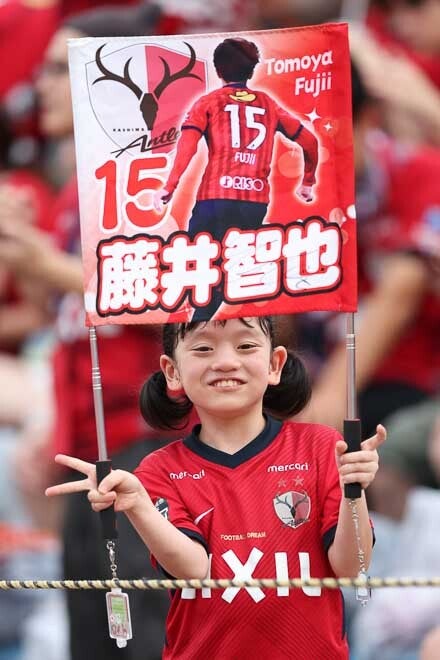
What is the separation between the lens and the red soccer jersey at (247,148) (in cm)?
281

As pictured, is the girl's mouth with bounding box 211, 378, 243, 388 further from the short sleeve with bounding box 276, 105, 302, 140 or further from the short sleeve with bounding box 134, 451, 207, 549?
the short sleeve with bounding box 276, 105, 302, 140

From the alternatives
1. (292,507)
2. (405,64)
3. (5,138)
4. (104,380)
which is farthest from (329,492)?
(5,138)

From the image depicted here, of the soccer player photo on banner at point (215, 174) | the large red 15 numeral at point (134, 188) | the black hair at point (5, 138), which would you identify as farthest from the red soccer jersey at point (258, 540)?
the black hair at point (5, 138)

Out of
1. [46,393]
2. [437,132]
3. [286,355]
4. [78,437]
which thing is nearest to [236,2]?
[437,132]

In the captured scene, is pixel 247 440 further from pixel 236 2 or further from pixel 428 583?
pixel 236 2

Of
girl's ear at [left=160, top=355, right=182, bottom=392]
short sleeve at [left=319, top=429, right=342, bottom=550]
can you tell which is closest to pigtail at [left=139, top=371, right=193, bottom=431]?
girl's ear at [left=160, top=355, right=182, bottom=392]

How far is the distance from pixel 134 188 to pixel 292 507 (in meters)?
0.65

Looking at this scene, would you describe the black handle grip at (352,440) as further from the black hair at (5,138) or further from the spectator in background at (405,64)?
the black hair at (5,138)

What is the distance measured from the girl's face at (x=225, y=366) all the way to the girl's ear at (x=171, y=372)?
51mm

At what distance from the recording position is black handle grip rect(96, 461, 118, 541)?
2742mm

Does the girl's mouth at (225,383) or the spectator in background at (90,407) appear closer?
the girl's mouth at (225,383)

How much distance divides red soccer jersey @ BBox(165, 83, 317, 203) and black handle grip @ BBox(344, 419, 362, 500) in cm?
44

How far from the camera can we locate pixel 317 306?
280 cm

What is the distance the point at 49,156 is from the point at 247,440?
3785 mm
